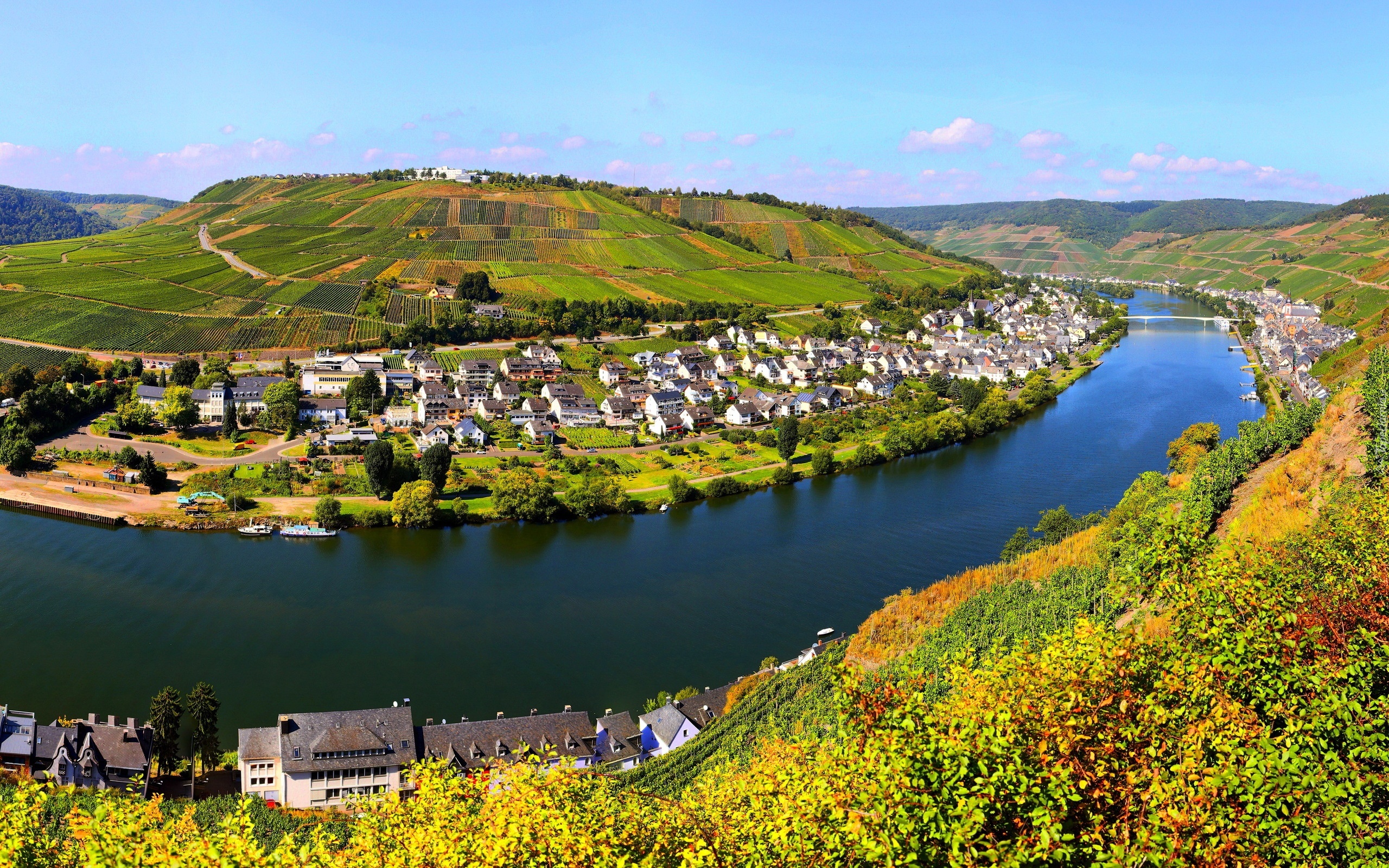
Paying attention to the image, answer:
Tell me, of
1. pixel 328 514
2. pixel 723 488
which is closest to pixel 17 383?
pixel 328 514

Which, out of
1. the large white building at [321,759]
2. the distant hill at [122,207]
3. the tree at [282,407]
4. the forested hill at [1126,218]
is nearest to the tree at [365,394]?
the tree at [282,407]

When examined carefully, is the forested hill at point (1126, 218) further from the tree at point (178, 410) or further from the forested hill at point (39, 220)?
the tree at point (178, 410)

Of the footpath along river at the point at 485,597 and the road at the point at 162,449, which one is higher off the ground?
the road at the point at 162,449

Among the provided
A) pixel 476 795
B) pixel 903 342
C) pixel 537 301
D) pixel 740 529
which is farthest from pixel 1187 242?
pixel 476 795

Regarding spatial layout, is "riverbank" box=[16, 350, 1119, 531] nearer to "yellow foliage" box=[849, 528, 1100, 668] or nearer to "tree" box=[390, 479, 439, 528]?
"tree" box=[390, 479, 439, 528]

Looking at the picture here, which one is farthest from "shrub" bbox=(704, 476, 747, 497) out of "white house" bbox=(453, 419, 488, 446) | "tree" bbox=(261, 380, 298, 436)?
"tree" bbox=(261, 380, 298, 436)
